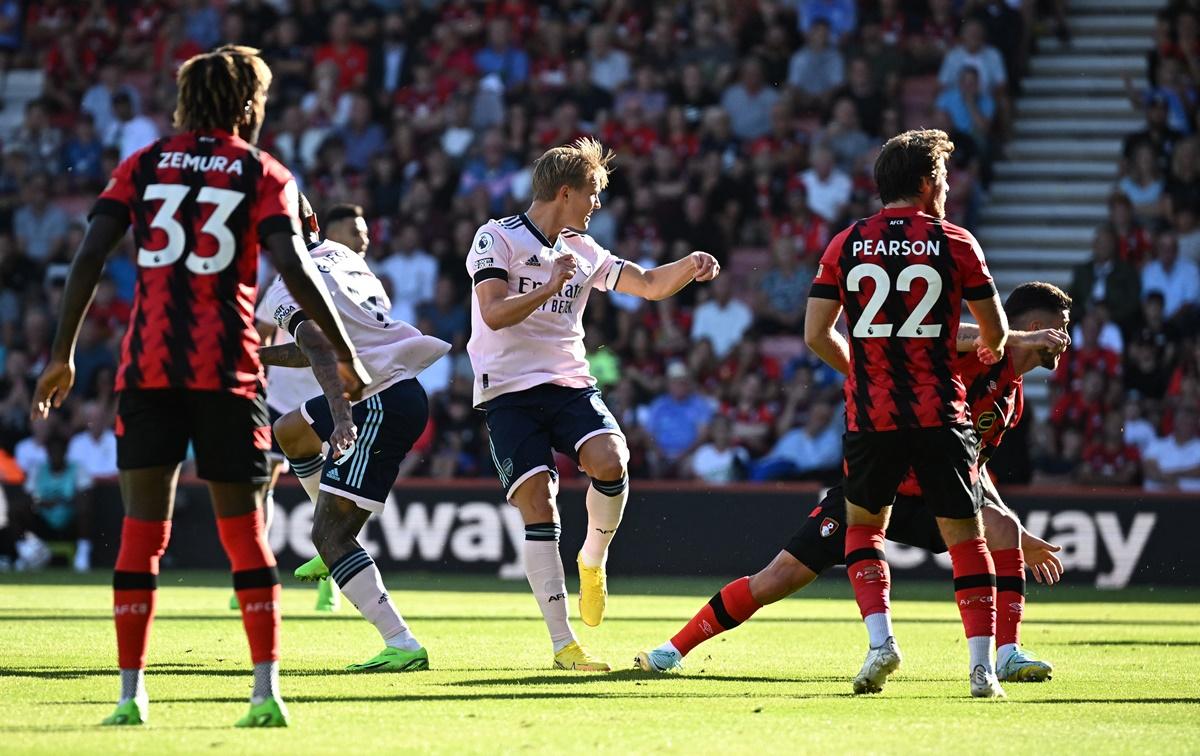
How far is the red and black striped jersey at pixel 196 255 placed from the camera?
6.18m

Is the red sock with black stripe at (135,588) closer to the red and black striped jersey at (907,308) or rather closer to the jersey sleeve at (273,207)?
the jersey sleeve at (273,207)

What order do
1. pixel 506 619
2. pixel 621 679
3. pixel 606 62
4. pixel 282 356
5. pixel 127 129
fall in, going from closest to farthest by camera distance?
pixel 621 679
pixel 282 356
pixel 506 619
pixel 606 62
pixel 127 129

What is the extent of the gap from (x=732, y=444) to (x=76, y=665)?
11025 mm

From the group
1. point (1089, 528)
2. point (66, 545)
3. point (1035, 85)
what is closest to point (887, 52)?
point (1035, 85)

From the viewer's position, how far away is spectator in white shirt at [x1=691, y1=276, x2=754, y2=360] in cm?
2002

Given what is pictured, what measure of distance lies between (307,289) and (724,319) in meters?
14.1

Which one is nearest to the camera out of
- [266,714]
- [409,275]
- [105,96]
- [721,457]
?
[266,714]

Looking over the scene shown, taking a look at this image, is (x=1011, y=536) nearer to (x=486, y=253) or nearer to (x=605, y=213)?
(x=486, y=253)

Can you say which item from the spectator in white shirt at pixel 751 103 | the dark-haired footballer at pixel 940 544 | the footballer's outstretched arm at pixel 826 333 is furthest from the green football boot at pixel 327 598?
the spectator in white shirt at pixel 751 103

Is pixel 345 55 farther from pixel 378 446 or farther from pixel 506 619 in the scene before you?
pixel 378 446

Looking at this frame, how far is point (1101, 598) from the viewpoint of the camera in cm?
1509

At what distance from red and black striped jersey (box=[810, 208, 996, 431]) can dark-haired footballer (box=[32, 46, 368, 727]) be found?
231 centimetres

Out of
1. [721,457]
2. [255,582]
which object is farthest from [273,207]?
[721,457]

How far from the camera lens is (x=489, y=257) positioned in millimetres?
8547
